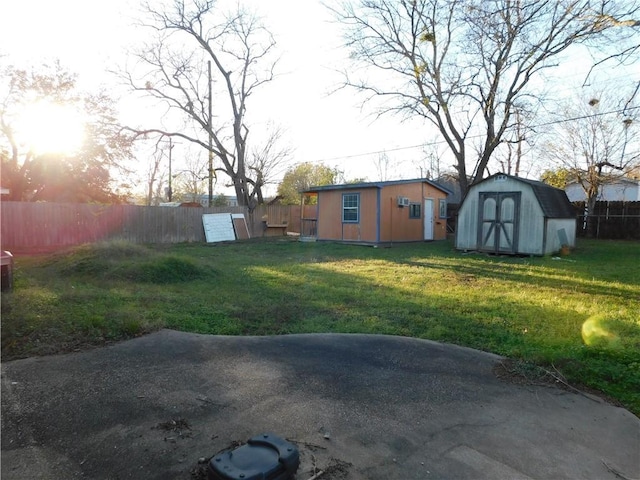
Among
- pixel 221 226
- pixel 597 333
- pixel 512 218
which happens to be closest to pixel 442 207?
pixel 512 218

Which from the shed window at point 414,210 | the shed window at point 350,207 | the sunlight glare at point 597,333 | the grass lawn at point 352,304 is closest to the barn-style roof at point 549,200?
the grass lawn at point 352,304

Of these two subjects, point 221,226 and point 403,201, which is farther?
point 221,226

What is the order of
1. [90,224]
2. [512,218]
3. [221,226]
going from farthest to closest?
[221,226] → [90,224] → [512,218]

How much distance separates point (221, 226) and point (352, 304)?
50.7 feet

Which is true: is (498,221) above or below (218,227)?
above

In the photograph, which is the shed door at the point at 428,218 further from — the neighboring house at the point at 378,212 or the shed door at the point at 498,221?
the shed door at the point at 498,221

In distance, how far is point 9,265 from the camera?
6.48 meters

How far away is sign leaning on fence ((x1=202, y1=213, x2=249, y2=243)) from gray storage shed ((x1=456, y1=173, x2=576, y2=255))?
11.1 metres

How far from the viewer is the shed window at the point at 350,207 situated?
1808 cm

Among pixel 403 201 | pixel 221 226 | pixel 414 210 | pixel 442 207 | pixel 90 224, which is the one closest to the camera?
pixel 90 224

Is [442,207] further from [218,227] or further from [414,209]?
[218,227]

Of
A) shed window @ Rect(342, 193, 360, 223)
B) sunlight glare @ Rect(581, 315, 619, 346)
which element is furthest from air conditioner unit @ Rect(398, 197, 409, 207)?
sunlight glare @ Rect(581, 315, 619, 346)

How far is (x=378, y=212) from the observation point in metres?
17.2

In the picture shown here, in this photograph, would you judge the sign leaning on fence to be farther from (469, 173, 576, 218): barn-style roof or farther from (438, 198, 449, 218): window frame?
(469, 173, 576, 218): barn-style roof
